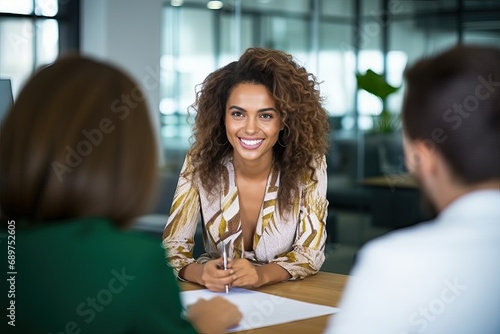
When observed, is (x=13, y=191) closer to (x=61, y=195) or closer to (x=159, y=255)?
(x=61, y=195)

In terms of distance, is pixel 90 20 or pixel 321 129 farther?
pixel 90 20

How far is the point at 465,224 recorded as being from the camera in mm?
1464

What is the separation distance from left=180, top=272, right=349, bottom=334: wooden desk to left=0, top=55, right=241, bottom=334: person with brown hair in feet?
2.22

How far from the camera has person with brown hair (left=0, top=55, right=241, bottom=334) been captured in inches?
55.1

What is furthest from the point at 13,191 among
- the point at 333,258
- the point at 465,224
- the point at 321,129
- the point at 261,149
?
the point at 333,258

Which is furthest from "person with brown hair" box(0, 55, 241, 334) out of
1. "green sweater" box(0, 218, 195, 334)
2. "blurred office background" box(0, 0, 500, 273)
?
"blurred office background" box(0, 0, 500, 273)

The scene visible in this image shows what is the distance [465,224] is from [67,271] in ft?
2.41

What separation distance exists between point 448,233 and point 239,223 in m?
1.64

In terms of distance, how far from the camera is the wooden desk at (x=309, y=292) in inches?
82.4

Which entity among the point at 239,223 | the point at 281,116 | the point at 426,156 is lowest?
the point at 239,223

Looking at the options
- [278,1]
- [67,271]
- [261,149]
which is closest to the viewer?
[67,271]

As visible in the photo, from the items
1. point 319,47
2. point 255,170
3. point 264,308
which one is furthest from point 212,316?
point 319,47

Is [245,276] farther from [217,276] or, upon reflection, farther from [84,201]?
[84,201]

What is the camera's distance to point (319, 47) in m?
6.34
